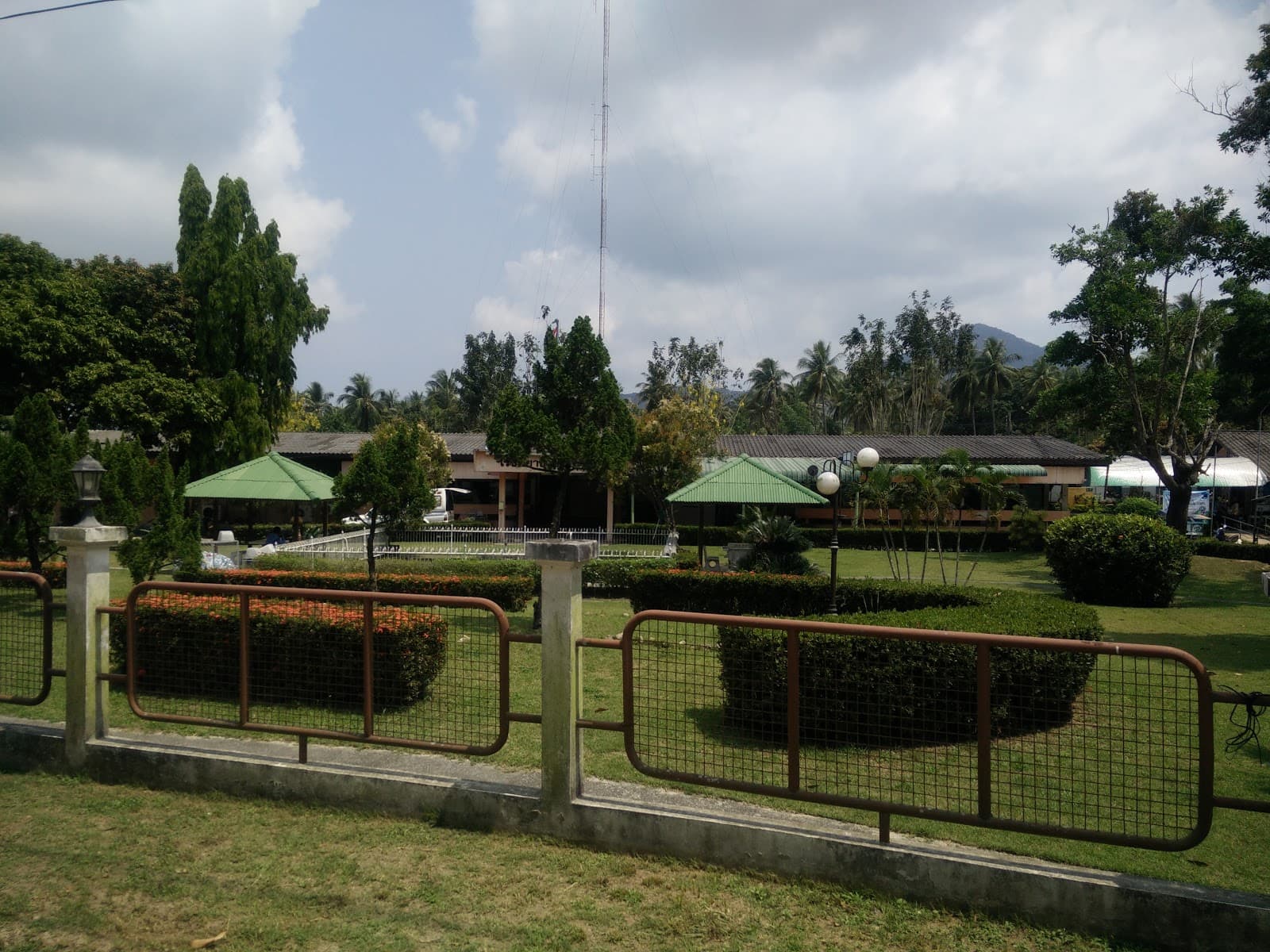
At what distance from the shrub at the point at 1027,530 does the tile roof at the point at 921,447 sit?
20.5 ft

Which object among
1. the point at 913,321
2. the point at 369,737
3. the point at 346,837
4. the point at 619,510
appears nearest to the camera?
the point at 346,837

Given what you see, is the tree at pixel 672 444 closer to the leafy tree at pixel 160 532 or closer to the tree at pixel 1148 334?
the tree at pixel 1148 334

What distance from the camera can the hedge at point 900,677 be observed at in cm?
618

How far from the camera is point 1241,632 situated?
13.4 metres

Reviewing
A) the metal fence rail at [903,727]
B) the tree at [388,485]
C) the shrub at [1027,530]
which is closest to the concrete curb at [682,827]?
the metal fence rail at [903,727]

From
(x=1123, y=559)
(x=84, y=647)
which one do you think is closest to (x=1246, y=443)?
(x=1123, y=559)

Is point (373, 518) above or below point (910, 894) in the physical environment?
above

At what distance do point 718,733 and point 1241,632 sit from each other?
1112 cm

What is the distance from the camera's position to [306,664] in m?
5.87

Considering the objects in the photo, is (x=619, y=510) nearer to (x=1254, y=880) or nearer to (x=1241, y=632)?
(x=1241, y=632)

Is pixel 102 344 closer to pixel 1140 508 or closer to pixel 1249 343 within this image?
pixel 1249 343

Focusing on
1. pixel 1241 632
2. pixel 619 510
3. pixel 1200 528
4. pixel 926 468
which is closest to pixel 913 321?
pixel 1200 528

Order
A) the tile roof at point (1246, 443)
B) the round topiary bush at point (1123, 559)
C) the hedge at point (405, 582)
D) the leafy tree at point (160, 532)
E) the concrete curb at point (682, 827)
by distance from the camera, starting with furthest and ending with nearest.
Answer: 1. the tile roof at point (1246, 443)
2. the round topiary bush at point (1123, 559)
3. the hedge at point (405, 582)
4. the leafy tree at point (160, 532)
5. the concrete curb at point (682, 827)

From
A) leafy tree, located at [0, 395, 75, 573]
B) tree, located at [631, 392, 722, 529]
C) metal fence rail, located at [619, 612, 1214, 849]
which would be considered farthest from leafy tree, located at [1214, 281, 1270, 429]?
leafy tree, located at [0, 395, 75, 573]
